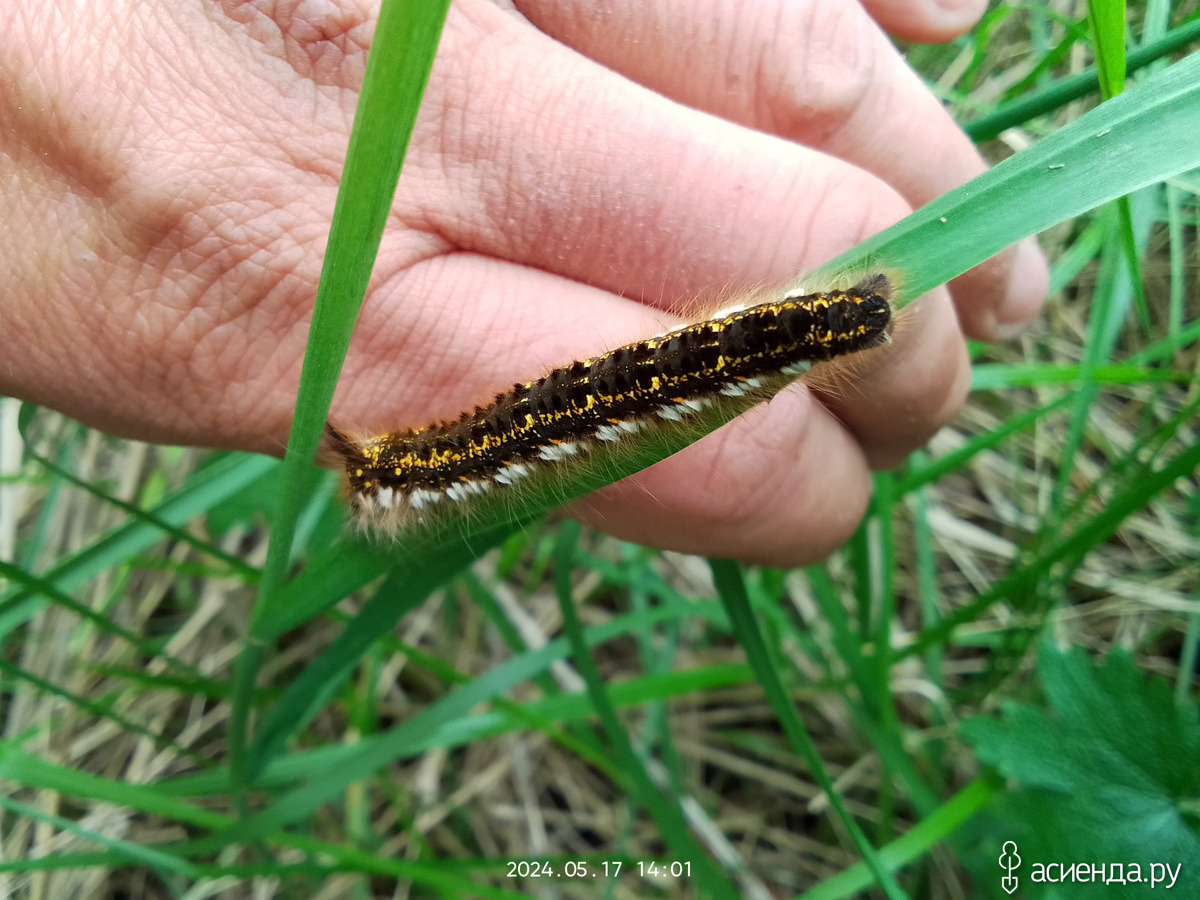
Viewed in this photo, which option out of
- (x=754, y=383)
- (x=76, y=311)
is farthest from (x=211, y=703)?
(x=754, y=383)

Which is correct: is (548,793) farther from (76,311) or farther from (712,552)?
(76,311)

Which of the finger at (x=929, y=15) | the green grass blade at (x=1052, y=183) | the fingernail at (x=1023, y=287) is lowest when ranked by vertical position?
the green grass blade at (x=1052, y=183)

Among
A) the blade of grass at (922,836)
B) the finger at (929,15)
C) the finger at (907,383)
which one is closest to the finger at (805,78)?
the finger at (929,15)

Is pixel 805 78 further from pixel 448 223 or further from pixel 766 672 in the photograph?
pixel 766 672

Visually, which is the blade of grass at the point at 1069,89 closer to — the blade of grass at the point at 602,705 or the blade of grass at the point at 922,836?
the blade of grass at the point at 602,705

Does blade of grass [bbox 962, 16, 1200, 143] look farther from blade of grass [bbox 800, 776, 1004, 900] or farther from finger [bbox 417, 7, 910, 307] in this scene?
blade of grass [bbox 800, 776, 1004, 900]

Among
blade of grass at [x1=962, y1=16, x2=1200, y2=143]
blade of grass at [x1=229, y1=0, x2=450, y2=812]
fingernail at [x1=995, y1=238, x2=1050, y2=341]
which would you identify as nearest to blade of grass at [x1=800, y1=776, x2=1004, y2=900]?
fingernail at [x1=995, y1=238, x2=1050, y2=341]
